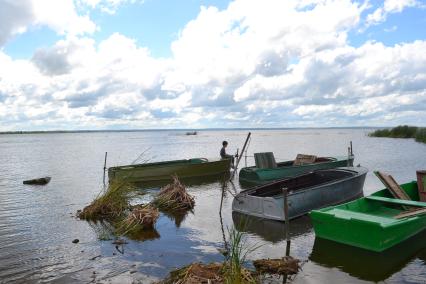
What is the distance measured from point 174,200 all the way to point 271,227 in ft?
14.4

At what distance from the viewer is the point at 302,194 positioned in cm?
1334

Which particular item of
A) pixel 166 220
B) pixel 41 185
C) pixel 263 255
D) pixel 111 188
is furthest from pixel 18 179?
pixel 263 255

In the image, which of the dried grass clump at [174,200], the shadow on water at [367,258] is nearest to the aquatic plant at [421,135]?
the dried grass clump at [174,200]

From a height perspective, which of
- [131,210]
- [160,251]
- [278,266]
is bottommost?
[160,251]

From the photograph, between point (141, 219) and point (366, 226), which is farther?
point (141, 219)

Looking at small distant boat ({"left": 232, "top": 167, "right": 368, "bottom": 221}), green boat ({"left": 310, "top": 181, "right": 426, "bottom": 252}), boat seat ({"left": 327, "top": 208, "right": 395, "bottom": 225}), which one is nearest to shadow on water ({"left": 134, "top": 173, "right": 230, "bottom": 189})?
small distant boat ({"left": 232, "top": 167, "right": 368, "bottom": 221})

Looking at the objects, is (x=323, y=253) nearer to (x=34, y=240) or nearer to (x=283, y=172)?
(x=34, y=240)

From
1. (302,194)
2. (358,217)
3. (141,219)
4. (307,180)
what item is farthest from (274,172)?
(358,217)

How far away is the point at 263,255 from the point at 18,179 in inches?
866

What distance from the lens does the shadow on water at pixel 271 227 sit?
11.7m

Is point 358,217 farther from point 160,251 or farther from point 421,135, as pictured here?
point 421,135

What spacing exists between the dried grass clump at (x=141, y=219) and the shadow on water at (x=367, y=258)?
5053 mm

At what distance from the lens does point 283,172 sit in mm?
21250

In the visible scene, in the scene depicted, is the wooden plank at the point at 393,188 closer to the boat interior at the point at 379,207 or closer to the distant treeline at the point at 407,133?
the boat interior at the point at 379,207
